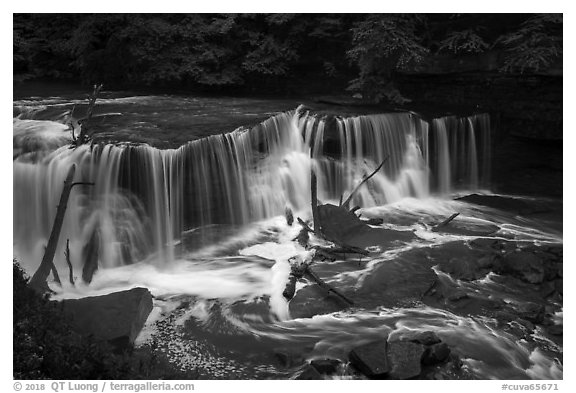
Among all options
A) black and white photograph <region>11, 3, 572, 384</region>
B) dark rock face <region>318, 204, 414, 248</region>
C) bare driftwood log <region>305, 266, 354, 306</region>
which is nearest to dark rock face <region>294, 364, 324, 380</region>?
black and white photograph <region>11, 3, 572, 384</region>

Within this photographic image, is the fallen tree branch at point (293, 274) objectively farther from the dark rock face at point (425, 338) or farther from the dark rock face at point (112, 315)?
the dark rock face at point (112, 315)

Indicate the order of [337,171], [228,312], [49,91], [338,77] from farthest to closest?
1. [338,77]
2. [49,91]
3. [337,171]
4. [228,312]

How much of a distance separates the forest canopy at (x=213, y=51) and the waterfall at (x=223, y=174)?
2473 mm

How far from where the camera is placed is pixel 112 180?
10.1 metres

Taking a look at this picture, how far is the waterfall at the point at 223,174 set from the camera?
9938mm

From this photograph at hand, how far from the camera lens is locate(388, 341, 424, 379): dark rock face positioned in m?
6.52

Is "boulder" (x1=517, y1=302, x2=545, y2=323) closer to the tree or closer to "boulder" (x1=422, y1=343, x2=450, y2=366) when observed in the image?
"boulder" (x1=422, y1=343, x2=450, y2=366)

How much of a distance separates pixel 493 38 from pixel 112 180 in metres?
10.7

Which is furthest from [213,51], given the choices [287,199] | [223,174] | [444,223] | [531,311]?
[531,311]

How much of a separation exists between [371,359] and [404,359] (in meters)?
0.41

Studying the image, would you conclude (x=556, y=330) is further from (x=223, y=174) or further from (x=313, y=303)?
(x=223, y=174)

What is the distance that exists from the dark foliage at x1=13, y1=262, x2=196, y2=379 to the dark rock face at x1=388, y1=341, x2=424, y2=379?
2509 mm
